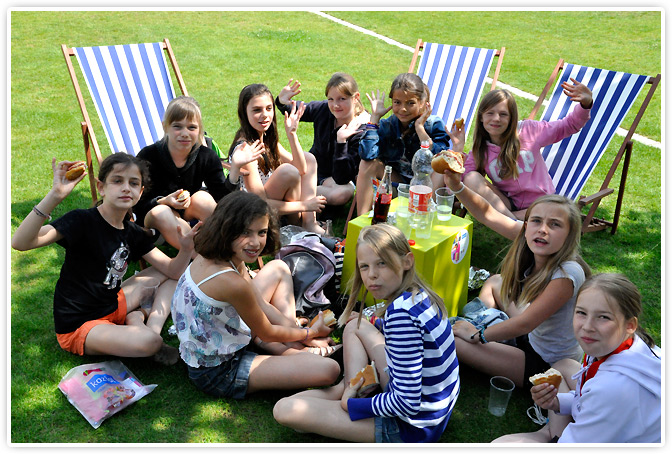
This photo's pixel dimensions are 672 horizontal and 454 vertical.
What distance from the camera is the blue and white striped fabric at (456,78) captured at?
6.16 meters

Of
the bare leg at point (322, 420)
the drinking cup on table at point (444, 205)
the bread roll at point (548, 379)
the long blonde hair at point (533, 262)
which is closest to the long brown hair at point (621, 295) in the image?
the bread roll at point (548, 379)

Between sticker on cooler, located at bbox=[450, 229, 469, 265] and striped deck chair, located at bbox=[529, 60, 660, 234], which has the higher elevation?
striped deck chair, located at bbox=[529, 60, 660, 234]

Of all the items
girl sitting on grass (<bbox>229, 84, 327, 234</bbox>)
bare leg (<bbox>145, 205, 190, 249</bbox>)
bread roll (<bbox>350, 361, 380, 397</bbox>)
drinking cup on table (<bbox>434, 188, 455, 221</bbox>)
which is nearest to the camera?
bread roll (<bbox>350, 361, 380, 397</bbox>)

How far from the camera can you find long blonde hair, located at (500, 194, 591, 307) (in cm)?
328

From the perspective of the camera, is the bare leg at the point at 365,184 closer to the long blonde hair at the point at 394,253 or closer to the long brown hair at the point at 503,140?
the long brown hair at the point at 503,140

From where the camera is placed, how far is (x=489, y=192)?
4.77 metres

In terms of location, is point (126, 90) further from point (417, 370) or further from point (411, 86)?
point (417, 370)

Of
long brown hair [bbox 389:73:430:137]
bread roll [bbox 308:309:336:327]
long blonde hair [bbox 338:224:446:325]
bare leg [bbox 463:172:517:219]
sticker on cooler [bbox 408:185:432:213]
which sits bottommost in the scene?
bread roll [bbox 308:309:336:327]

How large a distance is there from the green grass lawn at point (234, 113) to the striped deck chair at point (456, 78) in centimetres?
136

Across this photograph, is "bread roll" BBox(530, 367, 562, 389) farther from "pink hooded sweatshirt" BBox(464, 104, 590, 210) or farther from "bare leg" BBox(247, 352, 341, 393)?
"pink hooded sweatshirt" BBox(464, 104, 590, 210)

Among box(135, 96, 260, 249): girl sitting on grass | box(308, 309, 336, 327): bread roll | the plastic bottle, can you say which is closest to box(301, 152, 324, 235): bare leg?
box(135, 96, 260, 249): girl sitting on grass

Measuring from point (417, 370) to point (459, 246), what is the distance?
4.99 ft

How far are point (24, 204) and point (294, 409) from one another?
3766mm

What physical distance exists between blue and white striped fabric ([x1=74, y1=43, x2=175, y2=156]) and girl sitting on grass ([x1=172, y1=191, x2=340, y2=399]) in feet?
8.32
